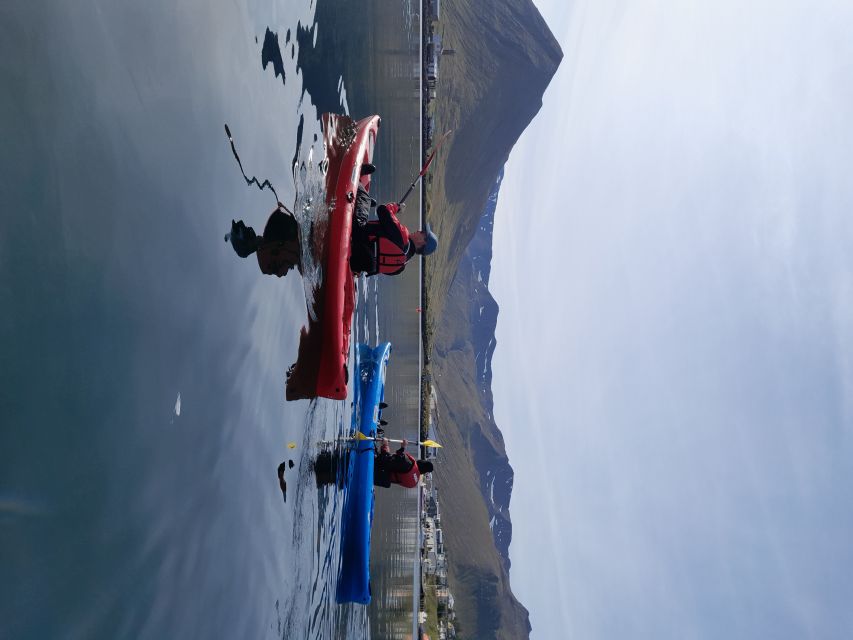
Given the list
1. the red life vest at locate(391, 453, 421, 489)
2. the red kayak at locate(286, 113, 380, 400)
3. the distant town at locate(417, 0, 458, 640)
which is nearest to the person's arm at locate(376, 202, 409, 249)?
the red kayak at locate(286, 113, 380, 400)

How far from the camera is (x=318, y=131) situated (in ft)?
27.8

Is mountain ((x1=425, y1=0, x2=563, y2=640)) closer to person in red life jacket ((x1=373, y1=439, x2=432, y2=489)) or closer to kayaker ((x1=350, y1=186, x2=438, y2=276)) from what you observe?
person in red life jacket ((x1=373, y1=439, x2=432, y2=489))

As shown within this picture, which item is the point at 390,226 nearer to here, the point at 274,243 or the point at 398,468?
the point at 274,243

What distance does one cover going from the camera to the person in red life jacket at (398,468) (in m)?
11.1

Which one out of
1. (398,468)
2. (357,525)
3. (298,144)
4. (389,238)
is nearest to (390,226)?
(389,238)

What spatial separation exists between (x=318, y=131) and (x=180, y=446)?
5632 mm

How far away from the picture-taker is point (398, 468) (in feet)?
37.1

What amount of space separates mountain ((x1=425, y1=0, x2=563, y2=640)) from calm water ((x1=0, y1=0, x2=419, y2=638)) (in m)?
24.6

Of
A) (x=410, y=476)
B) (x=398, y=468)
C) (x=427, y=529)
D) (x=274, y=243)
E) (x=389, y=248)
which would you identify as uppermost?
(x=427, y=529)

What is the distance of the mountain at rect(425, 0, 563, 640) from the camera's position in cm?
5272

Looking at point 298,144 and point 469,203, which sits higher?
point 469,203

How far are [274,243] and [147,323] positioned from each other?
283cm

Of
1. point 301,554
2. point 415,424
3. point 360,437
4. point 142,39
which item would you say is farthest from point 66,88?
point 415,424

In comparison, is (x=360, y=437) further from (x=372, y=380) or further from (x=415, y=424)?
(x=415, y=424)
